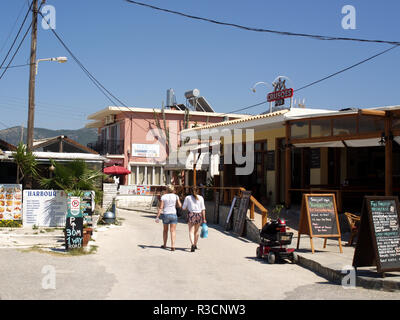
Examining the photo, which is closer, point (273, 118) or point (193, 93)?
point (273, 118)

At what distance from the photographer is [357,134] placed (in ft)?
46.3

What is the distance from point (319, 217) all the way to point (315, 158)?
25.4 ft

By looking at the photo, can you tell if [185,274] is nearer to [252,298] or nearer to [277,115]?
[252,298]

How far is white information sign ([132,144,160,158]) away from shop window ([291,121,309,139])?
2160cm

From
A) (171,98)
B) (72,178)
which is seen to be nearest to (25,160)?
(72,178)

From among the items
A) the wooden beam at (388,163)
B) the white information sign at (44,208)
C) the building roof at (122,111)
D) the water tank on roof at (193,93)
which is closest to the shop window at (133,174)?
the building roof at (122,111)

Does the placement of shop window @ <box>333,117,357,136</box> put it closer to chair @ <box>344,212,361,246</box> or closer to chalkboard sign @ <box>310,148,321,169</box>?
chair @ <box>344,212,361,246</box>

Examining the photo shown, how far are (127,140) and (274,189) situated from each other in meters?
20.6

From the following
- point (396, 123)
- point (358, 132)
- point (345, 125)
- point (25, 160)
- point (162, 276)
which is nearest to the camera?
point (162, 276)

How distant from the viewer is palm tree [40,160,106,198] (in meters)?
16.4

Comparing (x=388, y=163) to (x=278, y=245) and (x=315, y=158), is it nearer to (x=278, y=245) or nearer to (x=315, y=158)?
(x=278, y=245)

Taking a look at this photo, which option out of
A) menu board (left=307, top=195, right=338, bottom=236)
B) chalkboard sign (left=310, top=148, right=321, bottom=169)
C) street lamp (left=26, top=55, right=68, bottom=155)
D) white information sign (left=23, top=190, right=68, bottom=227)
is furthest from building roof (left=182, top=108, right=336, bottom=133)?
street lamp (left=26, top=55, right=68, bottom=155)

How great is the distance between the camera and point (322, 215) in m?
11.4
